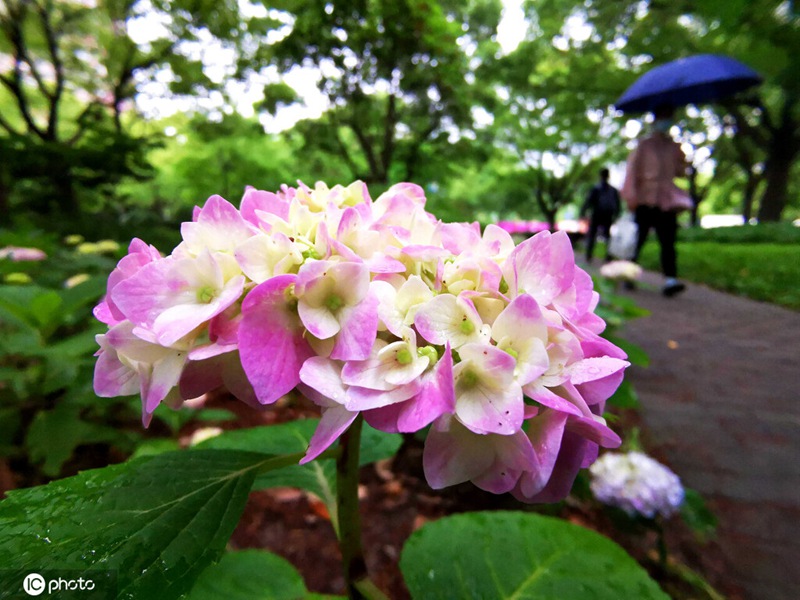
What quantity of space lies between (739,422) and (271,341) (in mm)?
2687

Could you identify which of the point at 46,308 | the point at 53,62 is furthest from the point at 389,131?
the point at 53,62

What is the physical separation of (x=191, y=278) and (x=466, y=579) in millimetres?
667

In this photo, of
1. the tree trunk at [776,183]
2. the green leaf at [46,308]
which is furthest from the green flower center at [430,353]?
the tree trunk at [776,183]

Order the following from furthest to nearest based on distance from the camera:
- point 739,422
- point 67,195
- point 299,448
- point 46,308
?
point 67,195 → point 739,422 → point 46,308 → point 299,448

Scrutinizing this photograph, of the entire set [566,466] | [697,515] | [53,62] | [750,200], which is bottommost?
[697,515]

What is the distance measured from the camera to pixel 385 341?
49 cm

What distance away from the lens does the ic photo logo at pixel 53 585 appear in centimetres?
41

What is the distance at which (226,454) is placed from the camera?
0.65 metres

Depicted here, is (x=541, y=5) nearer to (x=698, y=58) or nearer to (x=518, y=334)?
(x=698, y=58)

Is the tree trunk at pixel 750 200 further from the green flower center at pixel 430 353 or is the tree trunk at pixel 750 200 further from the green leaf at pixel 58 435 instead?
the green leaf at pixel 58 435

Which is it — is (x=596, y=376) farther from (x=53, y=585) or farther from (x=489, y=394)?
(x=53, y=585)

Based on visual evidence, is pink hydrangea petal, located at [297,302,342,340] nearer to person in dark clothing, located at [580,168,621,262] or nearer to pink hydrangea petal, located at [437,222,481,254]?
pink hydrangea petal, located at [437,222,481,254]

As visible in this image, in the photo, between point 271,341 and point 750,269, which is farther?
point 750,269

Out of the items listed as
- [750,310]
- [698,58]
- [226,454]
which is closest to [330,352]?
[226,454]
